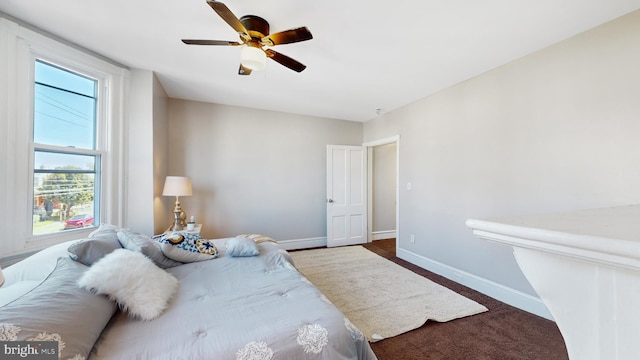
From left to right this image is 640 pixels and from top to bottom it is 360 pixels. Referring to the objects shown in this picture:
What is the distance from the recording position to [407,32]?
2.04 metres

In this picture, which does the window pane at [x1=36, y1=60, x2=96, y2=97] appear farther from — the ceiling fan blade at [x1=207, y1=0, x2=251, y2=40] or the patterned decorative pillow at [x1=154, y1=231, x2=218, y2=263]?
the ceiling fan blade at [x1=207, y1=0, x2=251, y2=40]

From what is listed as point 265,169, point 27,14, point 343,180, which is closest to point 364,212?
point 343,180

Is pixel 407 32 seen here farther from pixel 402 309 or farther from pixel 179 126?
pixel 179 126

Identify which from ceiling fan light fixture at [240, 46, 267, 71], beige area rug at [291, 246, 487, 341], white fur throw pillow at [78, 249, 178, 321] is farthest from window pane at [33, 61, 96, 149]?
beige area rug at [291, 246, 487, 341]

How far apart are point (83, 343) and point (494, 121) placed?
351cm

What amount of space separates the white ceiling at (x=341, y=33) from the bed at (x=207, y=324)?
1.74 m

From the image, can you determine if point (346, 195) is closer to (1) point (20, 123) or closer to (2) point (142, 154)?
(2) point (142, 154)

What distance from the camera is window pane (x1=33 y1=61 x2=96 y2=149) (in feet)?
6.78

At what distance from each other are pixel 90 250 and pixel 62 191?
1170 mm

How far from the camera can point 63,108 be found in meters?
2.25

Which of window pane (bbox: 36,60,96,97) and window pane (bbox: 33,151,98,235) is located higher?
window pane (bbox: 36,60,96,97)

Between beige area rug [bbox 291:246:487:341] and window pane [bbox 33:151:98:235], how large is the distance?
8.05 feet

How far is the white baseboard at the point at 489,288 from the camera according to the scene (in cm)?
233

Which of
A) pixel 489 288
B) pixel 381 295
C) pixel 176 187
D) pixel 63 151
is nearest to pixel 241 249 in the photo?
pixel 176 187
